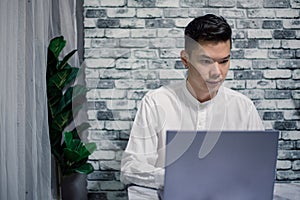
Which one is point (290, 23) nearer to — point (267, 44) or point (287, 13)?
point (287, 13)

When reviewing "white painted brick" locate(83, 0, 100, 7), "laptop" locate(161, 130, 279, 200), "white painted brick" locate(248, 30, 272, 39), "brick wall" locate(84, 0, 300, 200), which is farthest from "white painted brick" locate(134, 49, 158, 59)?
"laptop" locate(161, 130, 279, 200)

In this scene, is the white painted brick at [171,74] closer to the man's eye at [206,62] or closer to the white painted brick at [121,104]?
the white painted brick at [121,104]

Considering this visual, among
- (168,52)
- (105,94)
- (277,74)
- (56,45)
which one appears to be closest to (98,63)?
(105,94)

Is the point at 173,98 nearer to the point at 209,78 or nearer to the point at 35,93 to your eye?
the point at 209,78

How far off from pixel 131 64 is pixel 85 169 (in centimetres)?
62

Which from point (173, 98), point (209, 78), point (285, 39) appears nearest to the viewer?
point (209, 78)

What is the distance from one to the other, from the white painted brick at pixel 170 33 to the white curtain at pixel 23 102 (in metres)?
0.73

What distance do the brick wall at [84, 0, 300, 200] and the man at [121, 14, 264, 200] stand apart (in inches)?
11.2

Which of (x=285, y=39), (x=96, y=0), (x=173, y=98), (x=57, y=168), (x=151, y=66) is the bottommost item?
(x=57, y=168)

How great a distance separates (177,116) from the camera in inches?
79.2

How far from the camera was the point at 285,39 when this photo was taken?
7.74 feet

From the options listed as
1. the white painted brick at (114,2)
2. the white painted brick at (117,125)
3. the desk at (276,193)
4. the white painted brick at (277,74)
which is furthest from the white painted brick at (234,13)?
the desk at (276,193)

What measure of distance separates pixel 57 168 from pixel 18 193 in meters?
0.61

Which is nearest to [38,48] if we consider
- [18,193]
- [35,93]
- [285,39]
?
[35,93]
